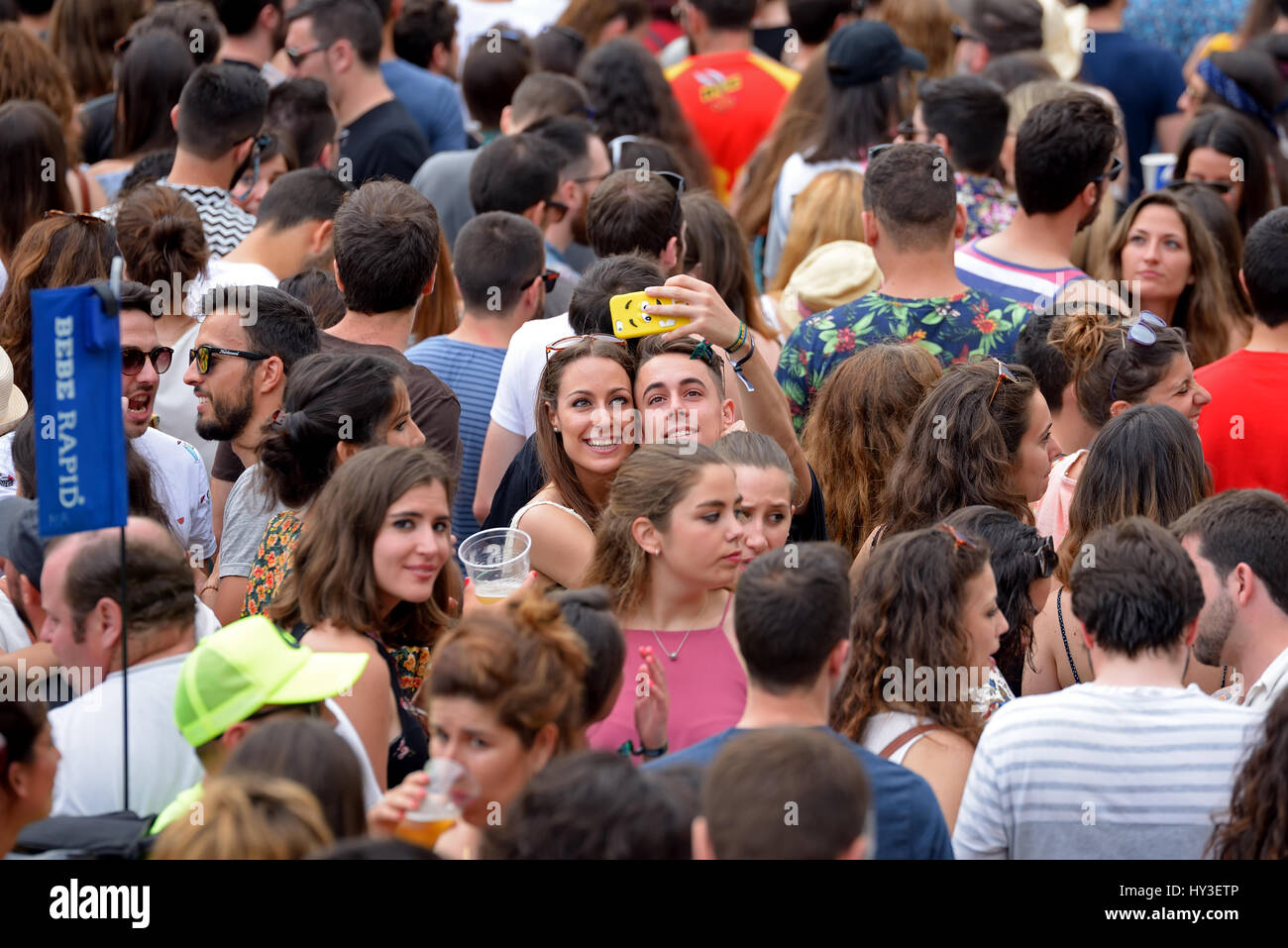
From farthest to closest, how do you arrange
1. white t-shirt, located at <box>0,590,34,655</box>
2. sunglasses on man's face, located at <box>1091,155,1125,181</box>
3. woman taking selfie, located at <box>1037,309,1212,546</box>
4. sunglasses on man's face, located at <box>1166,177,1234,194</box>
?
sunglasses on man's face, located at <box>1166,177,1234,194</box> < sunglasses on man's face, located at <box>1091,155,1125,181</box> < woman taking selfie, located at <box>1037,309,1212,546</box> < white t-shirt, located at <box>0,590,34,655</box>

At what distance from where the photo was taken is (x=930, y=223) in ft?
16.8

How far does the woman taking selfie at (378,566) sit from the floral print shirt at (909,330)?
1700 millimetres

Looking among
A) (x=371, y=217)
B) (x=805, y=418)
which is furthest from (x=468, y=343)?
(x=805, y=418)

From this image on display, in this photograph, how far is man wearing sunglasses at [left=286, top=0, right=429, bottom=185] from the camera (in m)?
7.30

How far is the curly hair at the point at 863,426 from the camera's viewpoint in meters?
4.57

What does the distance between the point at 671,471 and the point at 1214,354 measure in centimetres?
292

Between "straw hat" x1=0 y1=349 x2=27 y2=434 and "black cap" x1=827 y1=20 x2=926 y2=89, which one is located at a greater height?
"black cap" x1=827 y1=20 x2=926 y2=89

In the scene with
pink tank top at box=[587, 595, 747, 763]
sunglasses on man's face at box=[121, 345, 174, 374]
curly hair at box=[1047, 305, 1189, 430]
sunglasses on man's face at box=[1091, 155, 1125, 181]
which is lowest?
pink tank top at box=[587, 595, 747, 763]

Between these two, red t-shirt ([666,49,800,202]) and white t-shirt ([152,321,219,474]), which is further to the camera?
red t-shirt ([666,49,800,202])

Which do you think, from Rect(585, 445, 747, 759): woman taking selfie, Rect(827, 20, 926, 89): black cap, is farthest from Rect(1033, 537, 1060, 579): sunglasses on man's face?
Rect(827, 20, 926, 89): black cap

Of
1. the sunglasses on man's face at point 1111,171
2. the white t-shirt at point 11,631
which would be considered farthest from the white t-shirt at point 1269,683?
the white t-shirt at point 11,631

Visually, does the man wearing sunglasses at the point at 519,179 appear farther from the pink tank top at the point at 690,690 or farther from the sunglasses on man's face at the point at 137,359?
the pink tank top at the point at 690,690

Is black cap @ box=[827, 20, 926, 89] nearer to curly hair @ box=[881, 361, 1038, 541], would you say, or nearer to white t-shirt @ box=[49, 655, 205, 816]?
curly hair @ box=[881, 361, 1038, 541]

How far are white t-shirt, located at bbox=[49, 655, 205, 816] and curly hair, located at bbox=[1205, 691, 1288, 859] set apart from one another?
1.98 metres
